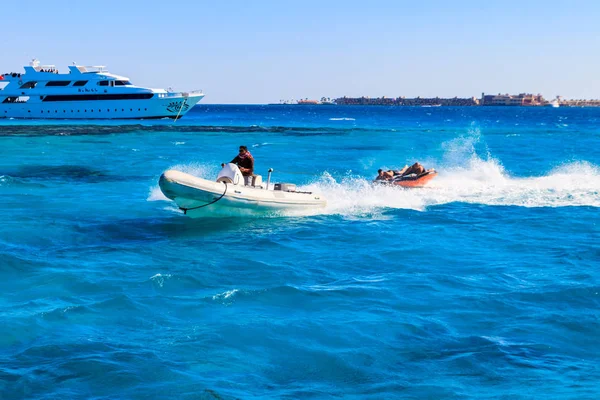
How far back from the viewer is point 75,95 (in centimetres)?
7894

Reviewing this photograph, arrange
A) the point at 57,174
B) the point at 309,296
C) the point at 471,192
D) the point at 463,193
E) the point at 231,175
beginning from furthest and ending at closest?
the point at 57,174
the point at 471,192
the point at 463,193
the point at 231,175
the point at 309,296

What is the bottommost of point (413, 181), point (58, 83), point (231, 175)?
point (413, 181)

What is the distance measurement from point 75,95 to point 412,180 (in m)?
63.3

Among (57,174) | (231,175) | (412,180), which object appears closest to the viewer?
(231,175)

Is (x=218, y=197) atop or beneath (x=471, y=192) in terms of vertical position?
atop

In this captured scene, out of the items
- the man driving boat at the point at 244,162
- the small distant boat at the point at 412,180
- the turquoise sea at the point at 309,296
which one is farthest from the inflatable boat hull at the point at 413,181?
the man driving boat at the point at 244,162

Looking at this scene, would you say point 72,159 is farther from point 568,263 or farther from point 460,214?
point 568,263

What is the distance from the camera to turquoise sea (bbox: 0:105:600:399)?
28.8 feet

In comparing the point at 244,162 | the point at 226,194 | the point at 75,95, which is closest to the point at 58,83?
the point at 75,95

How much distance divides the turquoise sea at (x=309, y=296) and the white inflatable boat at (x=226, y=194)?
442 millimetres

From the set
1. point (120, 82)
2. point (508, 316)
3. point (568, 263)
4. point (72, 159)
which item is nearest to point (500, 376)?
point (508, 316)

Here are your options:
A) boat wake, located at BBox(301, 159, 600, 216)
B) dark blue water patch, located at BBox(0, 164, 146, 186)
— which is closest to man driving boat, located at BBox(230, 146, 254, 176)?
boat wake, located at BBox(301, 159, 600, 216)

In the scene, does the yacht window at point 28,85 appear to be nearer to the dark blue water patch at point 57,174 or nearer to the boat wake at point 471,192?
the dark blue water patch at point 57,174

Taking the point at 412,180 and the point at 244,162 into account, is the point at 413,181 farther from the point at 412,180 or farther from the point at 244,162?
the point at 244,162
